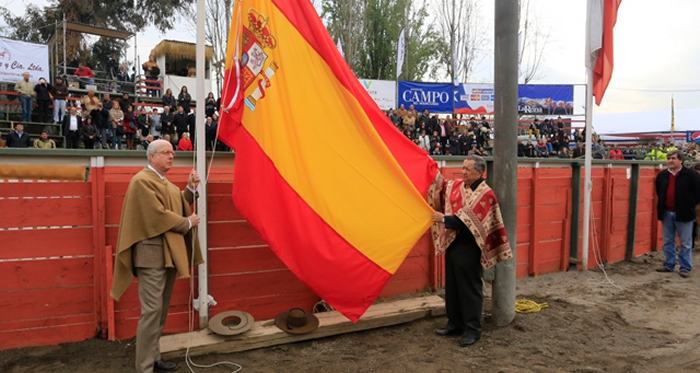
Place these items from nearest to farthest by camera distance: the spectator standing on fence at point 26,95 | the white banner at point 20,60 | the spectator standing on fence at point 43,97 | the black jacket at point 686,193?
the black jacket at point 686,193 → the spectator standing on fence at point 43,97 → the spectator standing on fence at point 26,95 → the white banner at point 20,60

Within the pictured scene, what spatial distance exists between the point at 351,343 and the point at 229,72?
8.89 ft

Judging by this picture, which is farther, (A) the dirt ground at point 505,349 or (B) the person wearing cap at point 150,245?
(A) the dirt ground at point 505,349

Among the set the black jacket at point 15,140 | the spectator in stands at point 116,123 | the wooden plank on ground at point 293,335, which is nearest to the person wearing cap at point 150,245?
the wooden plank on ground at point 293,335

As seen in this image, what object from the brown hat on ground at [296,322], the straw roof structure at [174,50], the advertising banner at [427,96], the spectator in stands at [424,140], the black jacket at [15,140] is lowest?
the brown hat on ground at [296,322]

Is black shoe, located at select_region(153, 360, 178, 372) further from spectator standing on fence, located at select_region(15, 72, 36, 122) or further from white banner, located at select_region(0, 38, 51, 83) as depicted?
white banner, located at select_region(0, 38, 51, 83)

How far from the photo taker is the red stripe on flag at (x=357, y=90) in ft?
13.7

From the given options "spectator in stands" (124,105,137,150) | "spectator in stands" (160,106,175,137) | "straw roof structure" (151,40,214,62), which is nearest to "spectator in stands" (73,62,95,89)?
"straw roof structure" (151,40,214,62)

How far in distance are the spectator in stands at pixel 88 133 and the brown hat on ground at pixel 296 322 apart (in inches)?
447

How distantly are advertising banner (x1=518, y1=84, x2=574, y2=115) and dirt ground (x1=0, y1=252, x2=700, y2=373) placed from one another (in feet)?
60.5

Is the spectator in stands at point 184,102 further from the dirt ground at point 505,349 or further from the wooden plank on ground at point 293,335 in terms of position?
the dirt ground at point 505,349

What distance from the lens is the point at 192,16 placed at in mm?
27672

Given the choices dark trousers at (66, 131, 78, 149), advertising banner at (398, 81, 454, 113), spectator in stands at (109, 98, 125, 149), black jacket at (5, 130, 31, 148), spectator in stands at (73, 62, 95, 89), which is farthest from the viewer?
advertising banner at (398, 81, 454, 113)

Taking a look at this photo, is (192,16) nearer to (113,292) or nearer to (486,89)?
(486,89)

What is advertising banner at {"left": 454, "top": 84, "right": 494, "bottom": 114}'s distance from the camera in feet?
72.4
